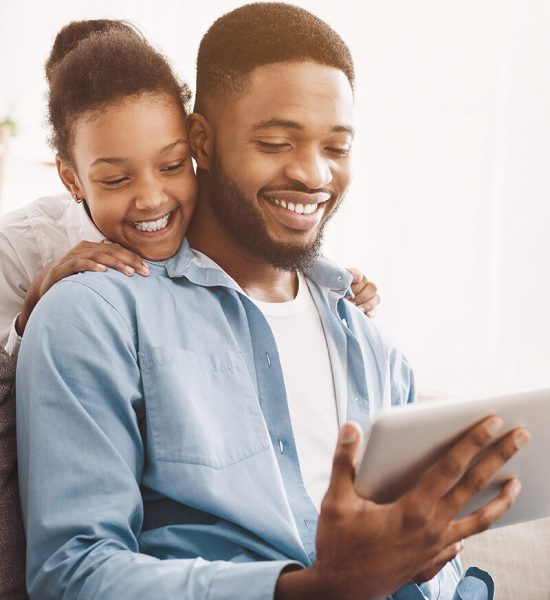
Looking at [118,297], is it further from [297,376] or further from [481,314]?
[481,314]

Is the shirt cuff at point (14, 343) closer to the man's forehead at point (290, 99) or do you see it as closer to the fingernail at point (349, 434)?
the man's forehead at point (290, 99)

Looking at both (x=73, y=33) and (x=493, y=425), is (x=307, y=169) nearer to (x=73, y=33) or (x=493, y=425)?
(x=493, y=425)

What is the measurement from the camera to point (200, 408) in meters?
1.00

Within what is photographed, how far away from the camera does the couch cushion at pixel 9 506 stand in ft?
2.98

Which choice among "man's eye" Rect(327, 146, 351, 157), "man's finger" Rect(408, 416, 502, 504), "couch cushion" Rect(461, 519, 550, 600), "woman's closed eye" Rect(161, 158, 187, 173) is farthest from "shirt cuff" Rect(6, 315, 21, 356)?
"couch cushion" Rect(461, 519, 550, 600)

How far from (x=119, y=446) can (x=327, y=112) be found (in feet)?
1.82

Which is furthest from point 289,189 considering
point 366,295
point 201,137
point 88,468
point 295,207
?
point 88,468

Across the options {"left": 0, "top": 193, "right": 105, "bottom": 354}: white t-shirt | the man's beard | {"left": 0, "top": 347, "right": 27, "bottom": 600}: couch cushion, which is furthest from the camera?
{"left": 0, "top": 193, "right": 105, "bottom": 354}: white t-shirt

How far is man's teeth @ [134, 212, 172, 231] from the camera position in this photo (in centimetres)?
112

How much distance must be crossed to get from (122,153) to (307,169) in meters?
0.27

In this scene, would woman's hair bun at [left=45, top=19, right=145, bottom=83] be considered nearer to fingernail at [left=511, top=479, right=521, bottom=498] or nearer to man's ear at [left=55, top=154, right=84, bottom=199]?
man's ear at [left=55, top=154, right=84, bottom=199]

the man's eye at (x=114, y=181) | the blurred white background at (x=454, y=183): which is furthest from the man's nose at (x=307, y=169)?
the blurred white background at (x=454, y=183)

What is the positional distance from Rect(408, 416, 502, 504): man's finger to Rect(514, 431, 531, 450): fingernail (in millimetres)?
39

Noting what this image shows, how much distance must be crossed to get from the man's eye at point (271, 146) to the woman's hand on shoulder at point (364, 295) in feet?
A: 1.32
